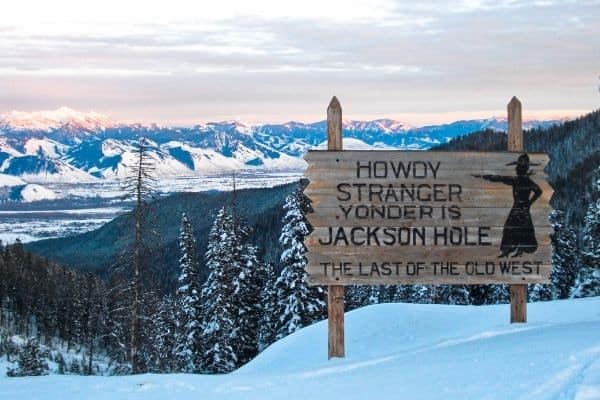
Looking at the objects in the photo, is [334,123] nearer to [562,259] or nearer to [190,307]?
[190,307]

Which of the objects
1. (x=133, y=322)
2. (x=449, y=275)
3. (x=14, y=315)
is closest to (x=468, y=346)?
(x=449, y=275)

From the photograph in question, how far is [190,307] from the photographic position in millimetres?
34344

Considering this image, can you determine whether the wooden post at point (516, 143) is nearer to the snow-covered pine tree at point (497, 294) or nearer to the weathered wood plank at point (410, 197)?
the weathered wood plank at point (410, 197)

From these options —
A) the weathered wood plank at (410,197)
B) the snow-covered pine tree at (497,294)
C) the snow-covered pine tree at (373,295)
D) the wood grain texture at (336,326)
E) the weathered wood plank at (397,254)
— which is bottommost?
the snow-covered pine tree at (373,295)

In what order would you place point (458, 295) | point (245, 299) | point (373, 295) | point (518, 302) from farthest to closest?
point (373, 295) → point (458, 295) → point (245, 299) → point (518, 302)

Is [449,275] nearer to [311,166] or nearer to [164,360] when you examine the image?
[311,166]

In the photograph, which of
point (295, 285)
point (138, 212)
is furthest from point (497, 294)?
point (138, 212)

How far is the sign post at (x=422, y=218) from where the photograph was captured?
1020cm

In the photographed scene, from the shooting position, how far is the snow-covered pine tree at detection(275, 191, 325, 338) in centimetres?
2756

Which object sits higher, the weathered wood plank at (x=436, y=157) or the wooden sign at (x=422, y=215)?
the weathered wood plank at (x=436, y=157)

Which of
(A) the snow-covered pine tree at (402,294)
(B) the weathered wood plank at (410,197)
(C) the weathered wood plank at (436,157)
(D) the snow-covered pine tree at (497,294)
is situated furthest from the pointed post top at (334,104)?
(A) the snow-covered pine tree at (402,294)

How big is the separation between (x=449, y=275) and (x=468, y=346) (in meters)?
1.59

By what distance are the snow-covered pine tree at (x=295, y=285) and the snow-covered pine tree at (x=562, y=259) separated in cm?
1472

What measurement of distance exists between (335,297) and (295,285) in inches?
730
